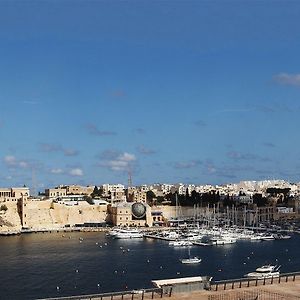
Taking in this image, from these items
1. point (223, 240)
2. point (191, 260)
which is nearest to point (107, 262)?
point (191, 260)

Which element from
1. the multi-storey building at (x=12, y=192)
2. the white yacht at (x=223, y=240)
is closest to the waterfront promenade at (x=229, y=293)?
the white yacht at (x=223, y=240)

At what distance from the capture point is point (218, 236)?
49.6m

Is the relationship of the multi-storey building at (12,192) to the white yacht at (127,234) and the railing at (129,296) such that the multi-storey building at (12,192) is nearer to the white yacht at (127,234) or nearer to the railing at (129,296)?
the white yacht at (127,234)

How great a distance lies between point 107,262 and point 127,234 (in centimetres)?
1793

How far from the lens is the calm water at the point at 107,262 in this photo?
89.9 ft

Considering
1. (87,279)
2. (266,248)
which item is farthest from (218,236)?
(87,279)

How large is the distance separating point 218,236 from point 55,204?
22.2 metres

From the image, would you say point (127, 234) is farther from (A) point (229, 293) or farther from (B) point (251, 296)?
(B) point (251, 296)

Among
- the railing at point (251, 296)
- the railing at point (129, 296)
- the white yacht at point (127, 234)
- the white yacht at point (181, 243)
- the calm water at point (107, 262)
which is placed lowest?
the calm water at point (107, 262)

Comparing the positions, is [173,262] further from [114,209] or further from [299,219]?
[299,219]

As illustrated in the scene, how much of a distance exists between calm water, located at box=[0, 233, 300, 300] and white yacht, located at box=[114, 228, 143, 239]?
6.74 ft

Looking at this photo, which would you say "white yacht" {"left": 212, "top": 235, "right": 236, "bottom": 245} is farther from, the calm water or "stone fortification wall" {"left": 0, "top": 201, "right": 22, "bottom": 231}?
"stone fortification wall" {"left": 0, "top": 201, "right": 22, "bottom": 231}

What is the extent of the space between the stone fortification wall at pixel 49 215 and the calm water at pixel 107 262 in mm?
8985

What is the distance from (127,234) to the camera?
53.8 meters
